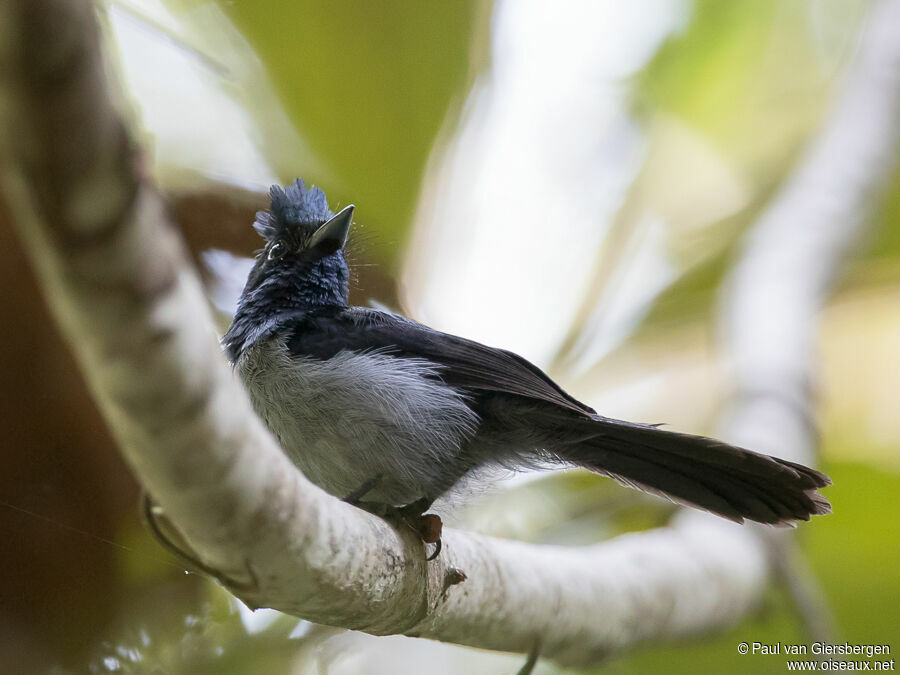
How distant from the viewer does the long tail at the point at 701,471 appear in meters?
1.80

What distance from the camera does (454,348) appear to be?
2.19m

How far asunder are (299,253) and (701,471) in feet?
3.87

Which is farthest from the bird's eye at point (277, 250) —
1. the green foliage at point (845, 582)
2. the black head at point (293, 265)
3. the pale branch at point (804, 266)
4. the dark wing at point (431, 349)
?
the pale branch at point (804, 266)

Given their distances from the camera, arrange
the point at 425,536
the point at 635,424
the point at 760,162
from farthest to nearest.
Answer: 1. the point at 760,162
2. the point at 635,424
3. the point at 425,536

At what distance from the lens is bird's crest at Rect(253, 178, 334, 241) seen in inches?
84.0

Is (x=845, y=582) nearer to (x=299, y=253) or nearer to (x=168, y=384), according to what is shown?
(x=299, y=253)

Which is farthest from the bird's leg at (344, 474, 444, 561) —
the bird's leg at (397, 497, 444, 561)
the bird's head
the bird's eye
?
the bird's eye

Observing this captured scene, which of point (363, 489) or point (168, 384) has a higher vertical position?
point (168, 384)

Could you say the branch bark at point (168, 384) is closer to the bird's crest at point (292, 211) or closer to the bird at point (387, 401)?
Answer: the bird at point (387, 401)

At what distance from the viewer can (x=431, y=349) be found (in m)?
2.20

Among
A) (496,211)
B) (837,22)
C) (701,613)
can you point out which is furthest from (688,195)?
(701,613)

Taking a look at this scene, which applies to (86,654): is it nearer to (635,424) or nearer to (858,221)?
(635,424)

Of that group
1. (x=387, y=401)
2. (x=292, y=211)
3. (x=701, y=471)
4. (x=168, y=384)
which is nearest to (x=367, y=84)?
(x=292, y=211)

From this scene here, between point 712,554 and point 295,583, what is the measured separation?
218 cm
